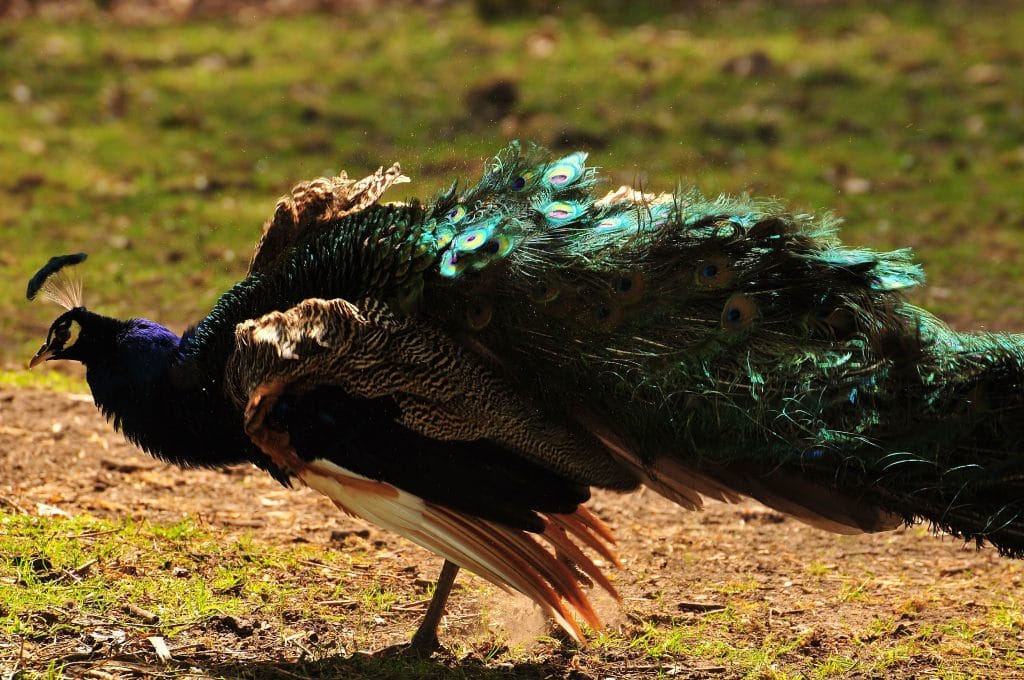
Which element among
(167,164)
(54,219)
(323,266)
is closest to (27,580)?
(323,266)

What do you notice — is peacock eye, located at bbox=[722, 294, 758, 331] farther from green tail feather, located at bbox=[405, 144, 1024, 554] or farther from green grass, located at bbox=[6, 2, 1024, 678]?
green grass, located at bbox=[6, 2, 1024, 678]

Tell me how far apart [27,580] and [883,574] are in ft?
9.75

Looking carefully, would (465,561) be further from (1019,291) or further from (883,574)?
(1019,291)

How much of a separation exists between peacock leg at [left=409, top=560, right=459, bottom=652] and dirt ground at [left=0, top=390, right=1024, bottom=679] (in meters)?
0.09

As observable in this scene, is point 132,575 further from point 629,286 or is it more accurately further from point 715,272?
point 715,272

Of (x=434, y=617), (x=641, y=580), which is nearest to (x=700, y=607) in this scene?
(x=641, y=580)

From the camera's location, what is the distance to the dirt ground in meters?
3.97

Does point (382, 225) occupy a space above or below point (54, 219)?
above

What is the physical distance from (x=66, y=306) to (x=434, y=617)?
166 cm

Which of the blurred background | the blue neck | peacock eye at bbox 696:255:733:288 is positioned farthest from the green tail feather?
the blurred background

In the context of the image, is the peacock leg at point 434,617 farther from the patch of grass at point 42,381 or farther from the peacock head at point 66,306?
the patch of grass at point 42,381

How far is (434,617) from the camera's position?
13.2ft

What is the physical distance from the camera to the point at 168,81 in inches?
410

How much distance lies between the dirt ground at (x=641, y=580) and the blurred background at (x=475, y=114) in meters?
1.71
